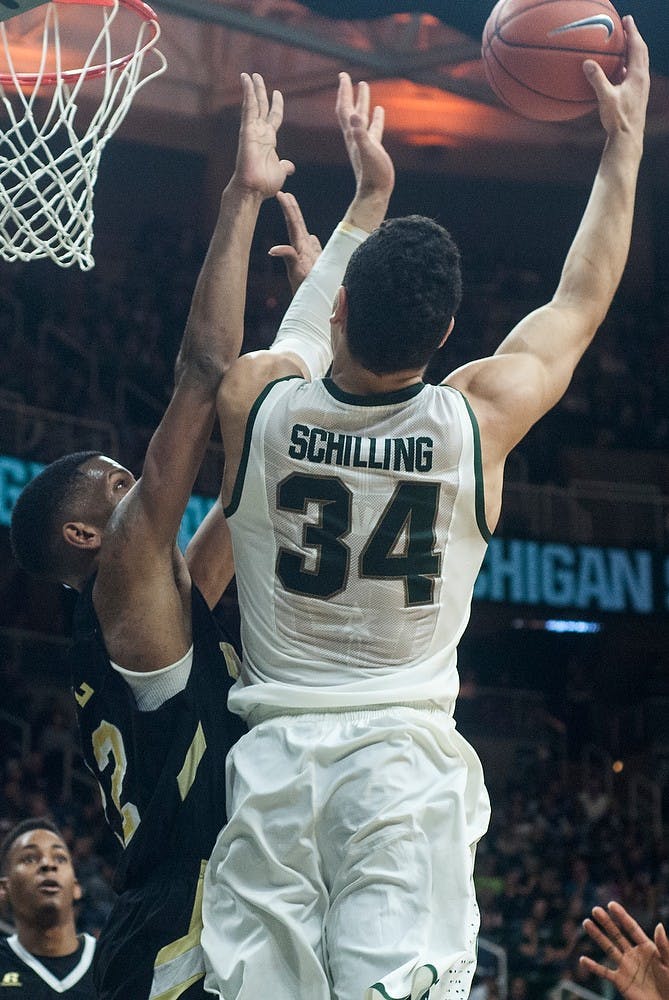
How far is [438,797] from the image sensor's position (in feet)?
7.92

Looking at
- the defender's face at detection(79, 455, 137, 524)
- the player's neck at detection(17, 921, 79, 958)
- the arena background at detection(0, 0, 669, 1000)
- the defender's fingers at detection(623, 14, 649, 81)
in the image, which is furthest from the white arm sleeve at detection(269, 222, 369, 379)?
the arena background at detection(0, 0, 669, 1000)

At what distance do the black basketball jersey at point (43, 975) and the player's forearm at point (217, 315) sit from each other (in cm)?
308

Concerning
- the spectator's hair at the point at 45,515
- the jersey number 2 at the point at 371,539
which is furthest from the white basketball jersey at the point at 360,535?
the spectator's hair at the point at 45,515

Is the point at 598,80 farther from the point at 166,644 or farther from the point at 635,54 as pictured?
the point at 166,644

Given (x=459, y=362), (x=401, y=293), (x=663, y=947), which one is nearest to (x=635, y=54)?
(x=401, y=293)

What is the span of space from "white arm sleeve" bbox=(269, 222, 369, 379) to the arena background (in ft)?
24.2

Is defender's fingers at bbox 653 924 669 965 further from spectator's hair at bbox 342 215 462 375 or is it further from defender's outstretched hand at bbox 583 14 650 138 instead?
defender's outstretched hand at bbox 583 14 650 138

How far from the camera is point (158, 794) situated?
2.64 meters

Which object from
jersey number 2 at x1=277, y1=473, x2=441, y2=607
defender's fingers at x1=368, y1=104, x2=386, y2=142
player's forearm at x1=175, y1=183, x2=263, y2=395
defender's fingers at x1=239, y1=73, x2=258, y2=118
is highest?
defender's fingers at x1=368, y1=104, x2=386, y2=142

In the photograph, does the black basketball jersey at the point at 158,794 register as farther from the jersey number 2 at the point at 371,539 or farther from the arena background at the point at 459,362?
the arena background at the point at 459,362

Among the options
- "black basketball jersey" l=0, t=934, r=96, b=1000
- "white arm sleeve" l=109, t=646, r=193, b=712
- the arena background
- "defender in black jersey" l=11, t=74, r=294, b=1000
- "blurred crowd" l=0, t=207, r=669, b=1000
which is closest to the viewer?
"defender in black jersey" l=11, t=74, r=294, b=1000

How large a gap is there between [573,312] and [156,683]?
112cm

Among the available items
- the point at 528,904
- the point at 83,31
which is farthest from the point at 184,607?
the point at 528,904

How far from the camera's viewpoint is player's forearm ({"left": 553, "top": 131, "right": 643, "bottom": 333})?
2.78 meters
